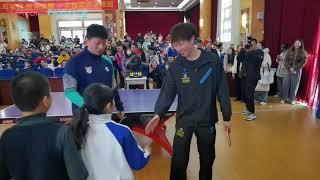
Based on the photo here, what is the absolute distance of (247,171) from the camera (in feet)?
11.5

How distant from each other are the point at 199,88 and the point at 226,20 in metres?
11.5

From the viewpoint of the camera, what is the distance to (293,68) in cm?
678

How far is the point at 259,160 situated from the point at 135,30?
26.8 m

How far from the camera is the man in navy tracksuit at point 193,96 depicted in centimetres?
214

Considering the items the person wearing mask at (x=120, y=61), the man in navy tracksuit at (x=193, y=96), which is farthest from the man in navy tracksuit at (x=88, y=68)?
the person wearing mask at (x=120, y=61)

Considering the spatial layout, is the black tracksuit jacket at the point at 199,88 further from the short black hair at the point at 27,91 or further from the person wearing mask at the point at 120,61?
the person wearing mask at the point at 120,61

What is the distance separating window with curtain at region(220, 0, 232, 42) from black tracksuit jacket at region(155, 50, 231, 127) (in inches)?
411

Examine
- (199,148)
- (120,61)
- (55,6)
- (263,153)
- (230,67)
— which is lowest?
(263,153)

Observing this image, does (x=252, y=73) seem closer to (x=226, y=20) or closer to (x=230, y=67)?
(x=230, y=67)

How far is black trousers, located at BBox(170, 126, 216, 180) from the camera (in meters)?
2.23

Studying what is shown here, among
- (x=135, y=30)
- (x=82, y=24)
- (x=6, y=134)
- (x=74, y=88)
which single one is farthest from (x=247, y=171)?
(x=135, y=30)

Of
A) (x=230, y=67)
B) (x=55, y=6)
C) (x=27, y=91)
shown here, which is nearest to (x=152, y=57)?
(x=230, y=67)

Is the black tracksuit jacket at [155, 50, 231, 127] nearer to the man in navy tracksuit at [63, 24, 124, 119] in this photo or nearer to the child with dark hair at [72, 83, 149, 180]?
the man in navy tracksuit at [63, 24, 124, 119]

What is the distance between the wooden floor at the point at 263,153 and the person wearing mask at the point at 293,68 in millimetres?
1200
